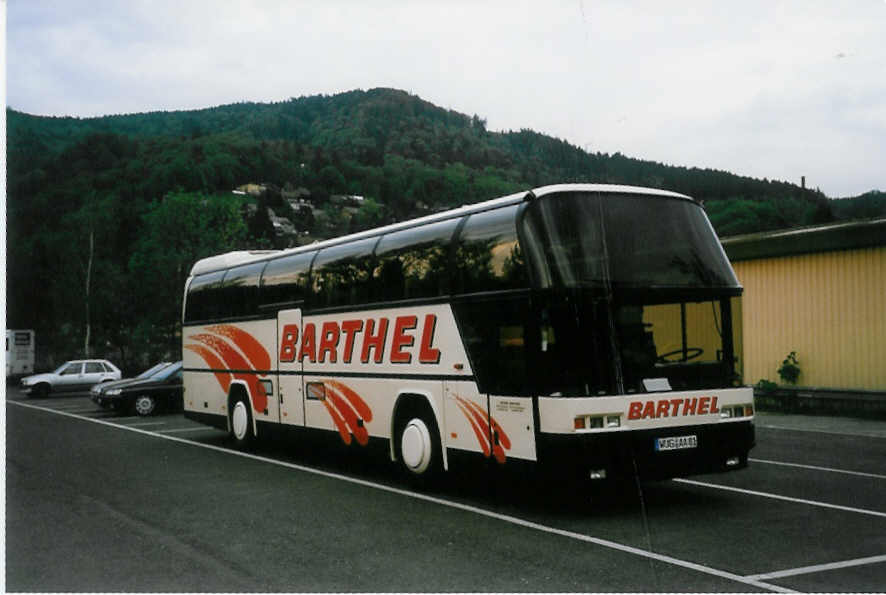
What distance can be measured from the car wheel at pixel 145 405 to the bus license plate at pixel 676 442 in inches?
781

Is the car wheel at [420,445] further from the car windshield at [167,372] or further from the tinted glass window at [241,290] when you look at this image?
the car windshield at [167,372]

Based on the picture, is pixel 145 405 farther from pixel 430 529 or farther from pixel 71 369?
pixel 430 529

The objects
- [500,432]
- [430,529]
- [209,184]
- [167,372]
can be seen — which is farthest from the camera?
[209,184]

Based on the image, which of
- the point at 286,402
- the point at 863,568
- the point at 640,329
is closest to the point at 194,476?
the point at 286,402

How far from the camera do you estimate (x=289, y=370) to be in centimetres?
1427

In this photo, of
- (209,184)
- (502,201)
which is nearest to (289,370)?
(502,201)

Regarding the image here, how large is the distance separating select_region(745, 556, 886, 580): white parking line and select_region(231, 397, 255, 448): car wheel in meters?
10.9

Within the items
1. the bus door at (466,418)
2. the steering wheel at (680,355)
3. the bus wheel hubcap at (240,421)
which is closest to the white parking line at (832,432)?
the steering wheel at (680,355)

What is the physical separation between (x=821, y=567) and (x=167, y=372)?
23.0m

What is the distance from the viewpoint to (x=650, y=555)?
710 cm

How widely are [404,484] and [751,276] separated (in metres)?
15.4

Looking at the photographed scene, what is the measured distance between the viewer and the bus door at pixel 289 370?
13979 millimetres

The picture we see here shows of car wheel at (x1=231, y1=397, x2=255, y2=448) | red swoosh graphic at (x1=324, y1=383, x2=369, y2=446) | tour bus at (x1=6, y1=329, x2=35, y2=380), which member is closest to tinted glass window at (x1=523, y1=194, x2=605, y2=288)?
red swoosh graphic at (x1=324, y1=383, x2=369, y2=446)

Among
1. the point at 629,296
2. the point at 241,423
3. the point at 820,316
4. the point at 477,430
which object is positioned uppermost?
the point at 629,296
